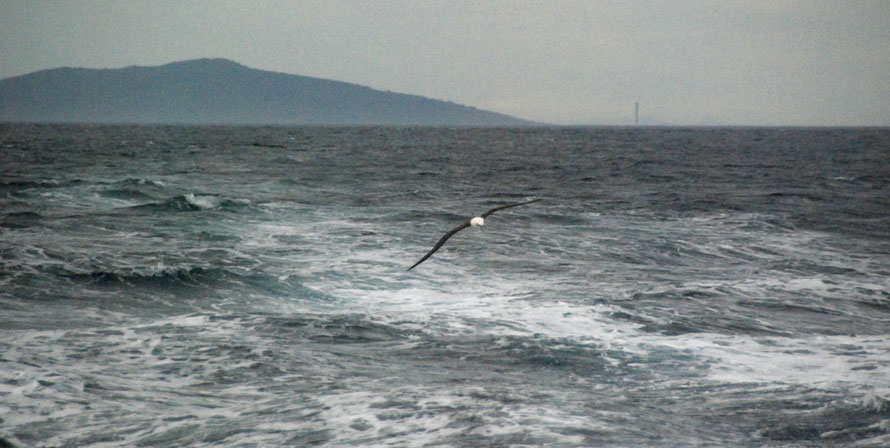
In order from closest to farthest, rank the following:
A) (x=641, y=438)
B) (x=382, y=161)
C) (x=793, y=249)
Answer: (x=641, y=438) → (x=793, y=249) → (x=382, y=161)

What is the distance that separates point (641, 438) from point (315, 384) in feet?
14.1

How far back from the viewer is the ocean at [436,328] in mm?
9586

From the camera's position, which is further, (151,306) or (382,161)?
(382,161)

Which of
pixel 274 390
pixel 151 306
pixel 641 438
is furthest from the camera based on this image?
pixel 151 306

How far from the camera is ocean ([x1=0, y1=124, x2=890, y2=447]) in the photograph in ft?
31.4

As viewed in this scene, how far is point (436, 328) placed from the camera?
13.8m

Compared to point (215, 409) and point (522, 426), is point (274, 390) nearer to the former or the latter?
point (215, 409)

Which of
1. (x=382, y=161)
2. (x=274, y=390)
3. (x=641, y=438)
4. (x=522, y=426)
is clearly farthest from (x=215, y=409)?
(x=382, y=161)

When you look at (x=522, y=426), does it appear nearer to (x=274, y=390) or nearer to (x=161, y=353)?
(x=274, y=390)

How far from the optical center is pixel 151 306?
15.2 meters

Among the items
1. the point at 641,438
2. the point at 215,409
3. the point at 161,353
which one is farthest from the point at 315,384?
the point at 641,438

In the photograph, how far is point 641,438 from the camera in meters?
9.16

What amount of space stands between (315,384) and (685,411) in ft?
15.6

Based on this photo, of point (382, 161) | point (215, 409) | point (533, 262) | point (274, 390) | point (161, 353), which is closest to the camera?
point (215, 409)
